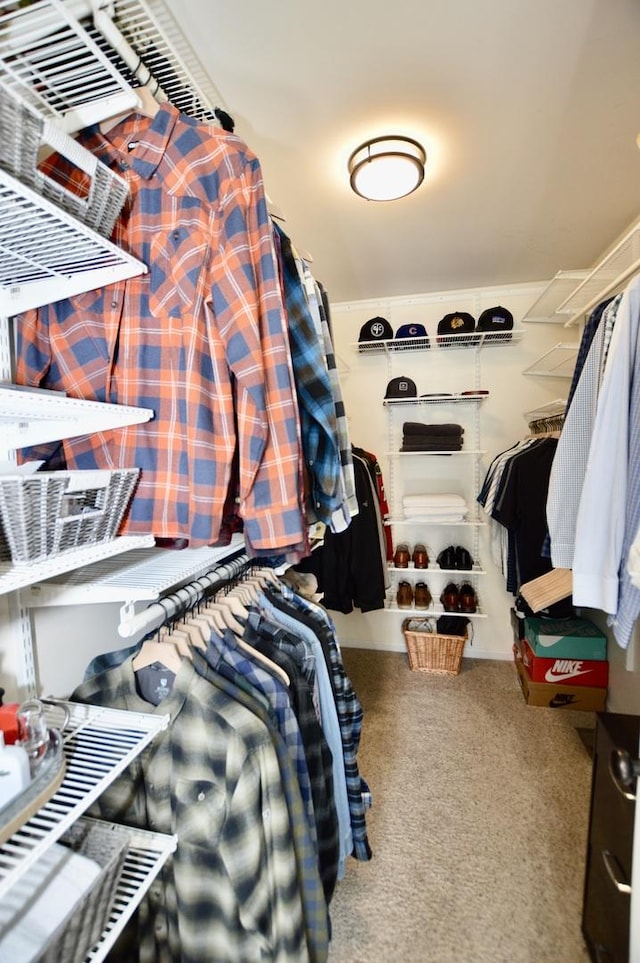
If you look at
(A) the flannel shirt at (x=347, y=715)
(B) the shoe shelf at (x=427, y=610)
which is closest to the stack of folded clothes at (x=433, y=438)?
(B) the shoe shelf at (x=427, y=610)

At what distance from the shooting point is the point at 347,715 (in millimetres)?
1191

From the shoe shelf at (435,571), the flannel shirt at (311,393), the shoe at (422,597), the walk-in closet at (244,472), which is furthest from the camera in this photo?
the shoe at (422,597)

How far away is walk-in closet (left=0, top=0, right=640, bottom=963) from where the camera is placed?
66cm

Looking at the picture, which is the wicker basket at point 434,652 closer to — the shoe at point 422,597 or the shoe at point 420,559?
the shoe at point 422,597

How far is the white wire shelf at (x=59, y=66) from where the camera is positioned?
56 centimetres

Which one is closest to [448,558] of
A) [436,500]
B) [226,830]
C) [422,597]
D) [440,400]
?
[422,597]

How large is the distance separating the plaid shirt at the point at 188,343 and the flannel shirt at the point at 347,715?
0.57 metres

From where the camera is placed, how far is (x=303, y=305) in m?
0.92

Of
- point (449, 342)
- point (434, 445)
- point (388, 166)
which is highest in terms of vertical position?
point (388, 166)

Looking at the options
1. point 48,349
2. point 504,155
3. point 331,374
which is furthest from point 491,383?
point 48,349

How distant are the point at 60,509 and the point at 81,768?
451 millimetres

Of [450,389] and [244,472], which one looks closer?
[244,472]

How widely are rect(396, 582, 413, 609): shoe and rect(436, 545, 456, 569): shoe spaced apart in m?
0.28

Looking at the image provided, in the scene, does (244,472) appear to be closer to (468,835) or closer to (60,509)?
(60,509)
